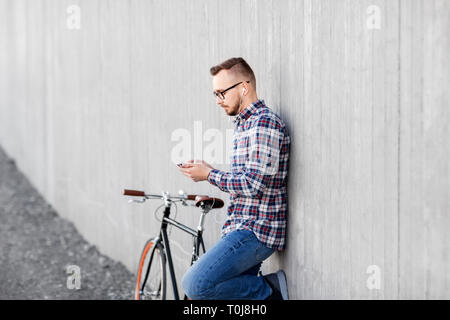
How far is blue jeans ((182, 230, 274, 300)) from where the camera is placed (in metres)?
3.65

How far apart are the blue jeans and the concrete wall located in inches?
11.8

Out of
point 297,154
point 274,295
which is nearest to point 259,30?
point 297,154

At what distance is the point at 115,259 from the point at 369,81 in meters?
4.91

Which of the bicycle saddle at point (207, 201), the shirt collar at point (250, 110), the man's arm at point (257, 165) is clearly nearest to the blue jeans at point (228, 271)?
the man's arm at point (257, 165)

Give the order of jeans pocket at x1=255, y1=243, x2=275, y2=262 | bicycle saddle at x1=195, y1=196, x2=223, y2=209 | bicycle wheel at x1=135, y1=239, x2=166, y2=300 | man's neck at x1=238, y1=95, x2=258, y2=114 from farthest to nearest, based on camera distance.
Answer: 1. bicycle wheel at x1=135, y1=239, x2=166, y2=300
2. bicycle saddle at x1=195, y1=196, x2=223, y2=209
3. man's neck at x1=238, y1=95, x2=258, y2=114
4. jeans pocket at x1=255, y1=243, x2=275, y2=262

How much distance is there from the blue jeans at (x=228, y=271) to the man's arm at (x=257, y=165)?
0.27 m

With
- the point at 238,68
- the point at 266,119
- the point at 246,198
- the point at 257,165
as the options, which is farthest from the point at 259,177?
the point at 238,68

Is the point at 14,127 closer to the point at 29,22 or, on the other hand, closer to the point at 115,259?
the point at 29,22

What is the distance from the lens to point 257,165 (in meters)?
3.63

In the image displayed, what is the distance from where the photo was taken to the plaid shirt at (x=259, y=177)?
3.64 meters

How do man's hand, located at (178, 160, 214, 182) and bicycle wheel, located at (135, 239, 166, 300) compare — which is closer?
man's hand, located at (178, 160, 214, 182)

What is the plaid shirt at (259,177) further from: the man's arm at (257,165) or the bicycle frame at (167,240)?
the bicycle frame at (167,240)

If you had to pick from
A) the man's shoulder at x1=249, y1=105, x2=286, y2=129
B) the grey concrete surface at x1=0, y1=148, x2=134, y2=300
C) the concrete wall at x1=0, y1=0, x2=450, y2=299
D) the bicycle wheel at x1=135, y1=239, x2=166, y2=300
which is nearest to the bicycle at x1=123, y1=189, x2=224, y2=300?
the bicycle wheel at x1=135, y1=239, x2=166, y2=300

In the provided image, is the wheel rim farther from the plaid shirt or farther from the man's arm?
the man's arm
